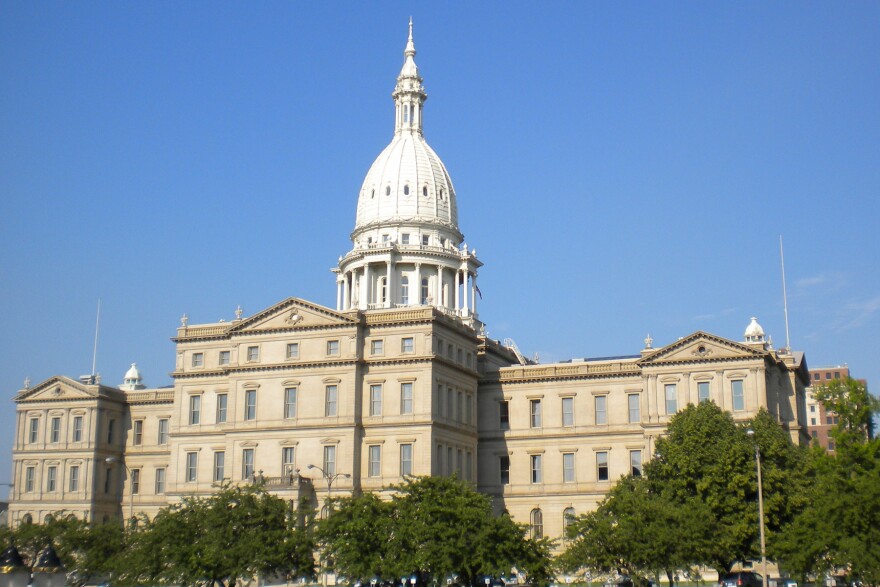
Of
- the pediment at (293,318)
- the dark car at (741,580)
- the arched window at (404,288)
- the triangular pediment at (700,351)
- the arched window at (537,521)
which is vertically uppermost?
the arched window at (404,288)

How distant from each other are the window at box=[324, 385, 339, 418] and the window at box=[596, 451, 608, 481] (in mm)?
23304

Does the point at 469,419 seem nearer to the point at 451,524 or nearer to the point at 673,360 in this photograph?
the point at 673,360

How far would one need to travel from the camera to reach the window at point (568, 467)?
10450 cm

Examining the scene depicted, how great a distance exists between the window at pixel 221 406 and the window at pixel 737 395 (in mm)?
41076

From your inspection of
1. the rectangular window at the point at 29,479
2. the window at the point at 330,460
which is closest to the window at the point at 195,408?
the window at the point at 330,460

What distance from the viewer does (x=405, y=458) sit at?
311ft

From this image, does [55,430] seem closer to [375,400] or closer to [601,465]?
[375,400]

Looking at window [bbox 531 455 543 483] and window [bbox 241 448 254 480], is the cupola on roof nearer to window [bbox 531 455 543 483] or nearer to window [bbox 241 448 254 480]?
window [bbox 531 455 543 483]

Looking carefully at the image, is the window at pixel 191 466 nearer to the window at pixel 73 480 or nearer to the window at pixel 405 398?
the window at pixel 73 480

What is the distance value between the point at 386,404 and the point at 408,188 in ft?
109

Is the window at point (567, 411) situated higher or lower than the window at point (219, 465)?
higher

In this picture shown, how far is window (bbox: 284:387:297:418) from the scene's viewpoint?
319 ft

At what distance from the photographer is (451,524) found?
6719 centimetres

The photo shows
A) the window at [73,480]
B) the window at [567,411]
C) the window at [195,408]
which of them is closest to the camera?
the window at [195,408]
